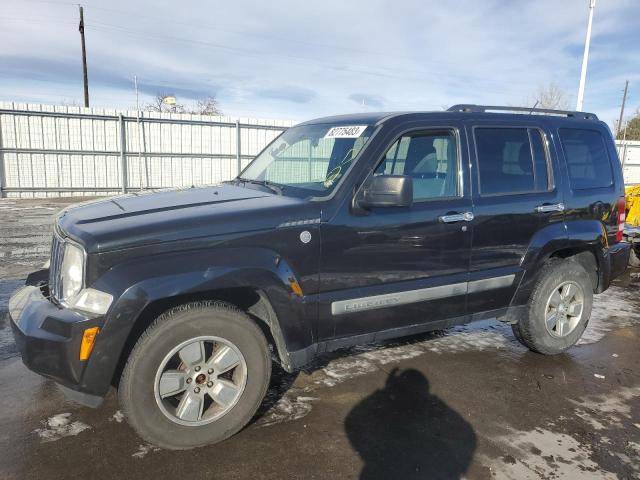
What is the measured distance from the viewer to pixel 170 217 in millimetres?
2848

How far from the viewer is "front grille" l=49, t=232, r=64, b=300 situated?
2.82 m

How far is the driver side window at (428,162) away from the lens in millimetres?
3543

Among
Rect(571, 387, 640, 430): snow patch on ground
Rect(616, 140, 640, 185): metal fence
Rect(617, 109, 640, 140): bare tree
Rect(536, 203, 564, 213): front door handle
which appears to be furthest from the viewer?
Rect(617, 109, 640, 140): bare tree

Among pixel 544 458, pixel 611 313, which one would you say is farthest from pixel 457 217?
pixel 611 313

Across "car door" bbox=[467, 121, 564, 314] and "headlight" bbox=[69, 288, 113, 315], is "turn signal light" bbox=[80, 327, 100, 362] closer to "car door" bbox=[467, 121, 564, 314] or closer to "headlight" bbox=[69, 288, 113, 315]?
"headlight" bbox=[69, 288, 113, 315]

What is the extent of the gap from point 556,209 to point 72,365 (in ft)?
12.5

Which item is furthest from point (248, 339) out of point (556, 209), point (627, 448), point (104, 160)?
point (104, 160)

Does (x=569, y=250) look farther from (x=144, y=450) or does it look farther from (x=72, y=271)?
(x=72, y=271)

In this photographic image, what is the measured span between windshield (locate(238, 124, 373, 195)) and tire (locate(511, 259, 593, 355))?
2141 millimetres

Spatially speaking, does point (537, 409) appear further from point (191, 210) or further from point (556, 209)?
point (191, 210)

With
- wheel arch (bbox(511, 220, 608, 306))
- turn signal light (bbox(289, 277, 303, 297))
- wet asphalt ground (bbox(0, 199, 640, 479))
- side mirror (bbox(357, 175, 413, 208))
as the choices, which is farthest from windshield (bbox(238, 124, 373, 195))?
wheel arch (bbox(511, 220, 608, 306))

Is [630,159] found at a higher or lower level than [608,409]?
higher

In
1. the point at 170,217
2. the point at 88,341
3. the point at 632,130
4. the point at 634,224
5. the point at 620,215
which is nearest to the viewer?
the point at 88,341

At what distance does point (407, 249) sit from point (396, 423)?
118 centimetres
